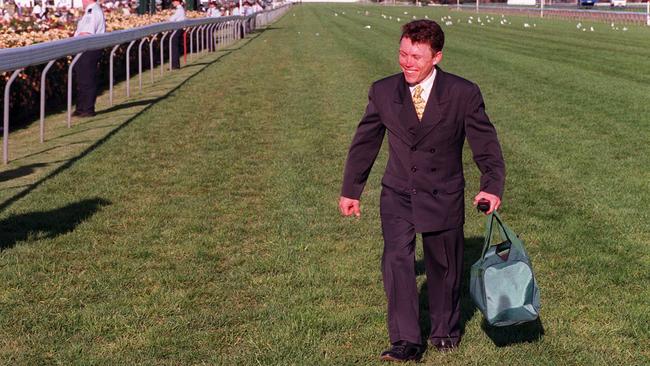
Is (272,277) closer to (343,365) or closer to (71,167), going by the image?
(343,365)

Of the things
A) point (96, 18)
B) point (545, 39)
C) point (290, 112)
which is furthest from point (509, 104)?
point (545, 39)

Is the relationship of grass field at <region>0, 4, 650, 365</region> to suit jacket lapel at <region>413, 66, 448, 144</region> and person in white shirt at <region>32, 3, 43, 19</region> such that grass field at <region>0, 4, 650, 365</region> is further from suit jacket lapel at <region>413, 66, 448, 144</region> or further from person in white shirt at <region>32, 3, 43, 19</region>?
person in white shirt at <region>32, 3, 43, 19</region>

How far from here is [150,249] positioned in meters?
7.04

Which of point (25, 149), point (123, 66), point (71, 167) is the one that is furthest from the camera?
point (123, 66)

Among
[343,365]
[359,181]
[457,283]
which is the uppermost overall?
[359,181]

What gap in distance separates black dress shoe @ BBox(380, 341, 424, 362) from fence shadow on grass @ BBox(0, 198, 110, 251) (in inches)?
129

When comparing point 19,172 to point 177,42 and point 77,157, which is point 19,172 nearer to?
point 77,157

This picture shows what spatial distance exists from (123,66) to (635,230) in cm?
1636

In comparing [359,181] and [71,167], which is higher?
[359,181]

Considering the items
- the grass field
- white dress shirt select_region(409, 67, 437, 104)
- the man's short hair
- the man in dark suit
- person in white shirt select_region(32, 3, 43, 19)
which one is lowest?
the grass field

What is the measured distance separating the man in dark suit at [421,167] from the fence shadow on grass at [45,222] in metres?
3.28

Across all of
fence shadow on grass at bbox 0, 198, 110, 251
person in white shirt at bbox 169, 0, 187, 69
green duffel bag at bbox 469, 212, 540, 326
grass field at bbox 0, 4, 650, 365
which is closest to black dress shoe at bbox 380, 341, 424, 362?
grass field at bbox 0, 4, 650, 365

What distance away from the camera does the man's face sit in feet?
14.6

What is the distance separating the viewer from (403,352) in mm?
4758
